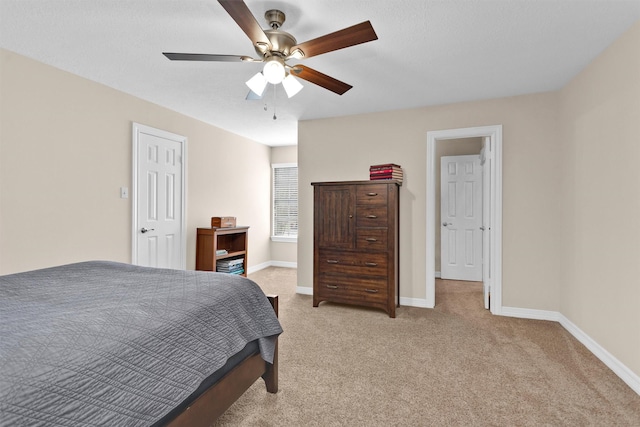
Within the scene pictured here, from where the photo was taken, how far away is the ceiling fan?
65.1 inches

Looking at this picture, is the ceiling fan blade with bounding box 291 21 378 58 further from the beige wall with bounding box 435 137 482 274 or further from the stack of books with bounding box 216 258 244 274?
the beige wall with bounding box 435 137 482 274

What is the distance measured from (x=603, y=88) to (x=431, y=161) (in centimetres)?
158

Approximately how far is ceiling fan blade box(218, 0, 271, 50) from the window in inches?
168

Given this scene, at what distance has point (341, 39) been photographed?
1730 millimetres

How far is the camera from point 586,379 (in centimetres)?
217

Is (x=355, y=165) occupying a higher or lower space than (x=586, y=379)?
higher

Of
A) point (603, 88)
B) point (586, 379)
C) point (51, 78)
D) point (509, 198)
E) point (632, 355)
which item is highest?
point (51, 78)

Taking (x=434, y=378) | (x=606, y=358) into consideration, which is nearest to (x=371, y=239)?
(x=434, y=378)

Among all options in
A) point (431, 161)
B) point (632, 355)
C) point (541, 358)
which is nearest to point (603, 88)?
point (431, 161)

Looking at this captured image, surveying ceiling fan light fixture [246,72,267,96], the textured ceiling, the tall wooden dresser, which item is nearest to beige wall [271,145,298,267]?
the tall wooden dresser

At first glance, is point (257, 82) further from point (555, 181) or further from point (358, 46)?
point (555, 181)

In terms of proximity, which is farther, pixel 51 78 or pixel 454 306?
pixel 454 306

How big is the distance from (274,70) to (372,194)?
6.17 ft

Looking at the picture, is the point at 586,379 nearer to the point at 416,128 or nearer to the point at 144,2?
the point at 416,128
